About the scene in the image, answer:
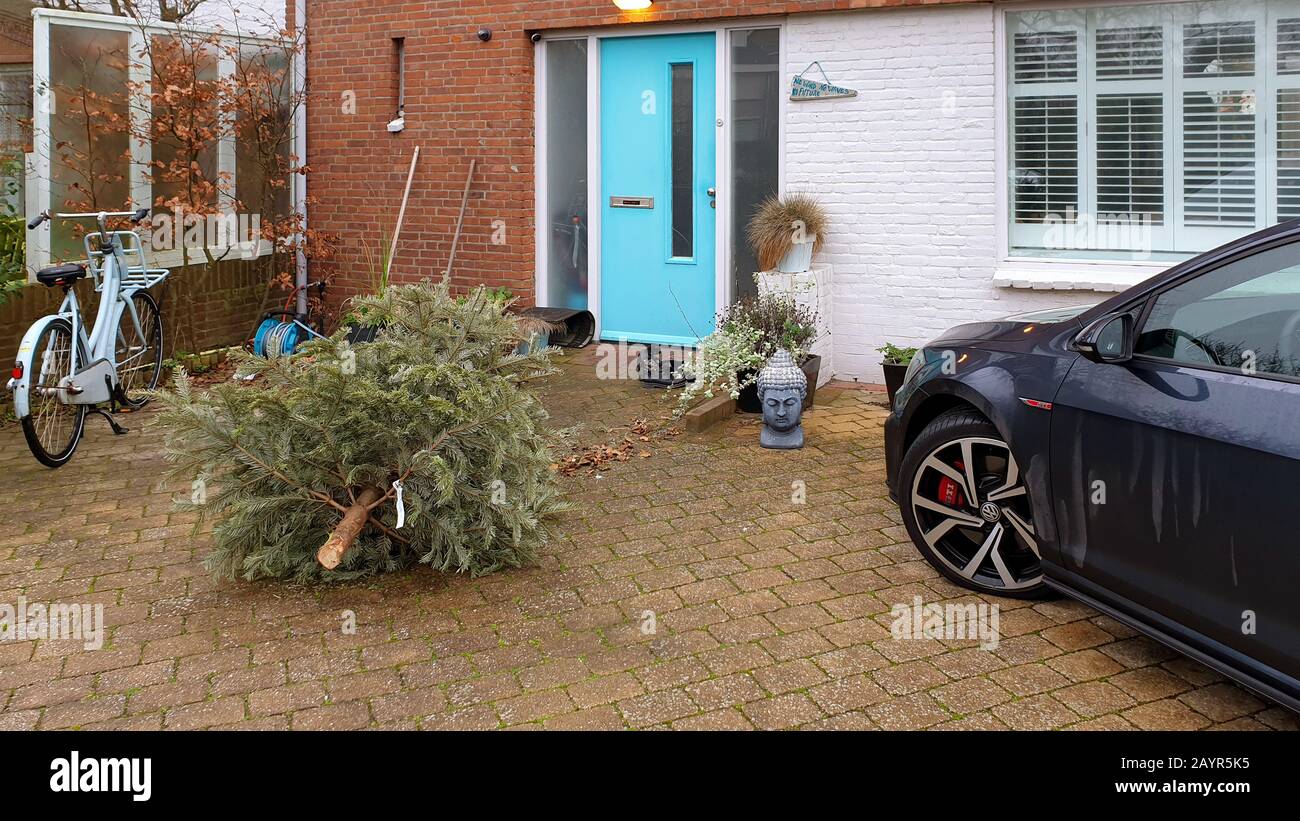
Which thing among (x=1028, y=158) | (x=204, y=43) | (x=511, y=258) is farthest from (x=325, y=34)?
(x=1028, y=158)

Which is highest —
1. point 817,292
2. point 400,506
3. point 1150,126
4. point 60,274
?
point 1150,126

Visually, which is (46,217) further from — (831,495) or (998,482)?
(998,482)

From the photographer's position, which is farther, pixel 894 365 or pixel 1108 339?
pixel 894 365

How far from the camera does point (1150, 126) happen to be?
8.13 m

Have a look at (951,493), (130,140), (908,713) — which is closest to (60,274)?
(130,140)

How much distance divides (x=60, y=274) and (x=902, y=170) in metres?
5.54

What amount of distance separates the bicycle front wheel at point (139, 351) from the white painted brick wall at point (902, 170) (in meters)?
4.70

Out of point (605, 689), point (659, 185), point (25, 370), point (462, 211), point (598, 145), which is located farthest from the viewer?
point (462, 211)

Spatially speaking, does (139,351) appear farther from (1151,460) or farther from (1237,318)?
(1237,318)

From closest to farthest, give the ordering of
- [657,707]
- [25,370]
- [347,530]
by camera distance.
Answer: [657,707], [347,530], [25,370]

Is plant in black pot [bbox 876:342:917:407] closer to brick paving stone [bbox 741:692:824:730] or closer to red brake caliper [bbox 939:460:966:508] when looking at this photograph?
red brake caliper [bbox 939:460:966:508]

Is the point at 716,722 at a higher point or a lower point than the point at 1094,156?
lower

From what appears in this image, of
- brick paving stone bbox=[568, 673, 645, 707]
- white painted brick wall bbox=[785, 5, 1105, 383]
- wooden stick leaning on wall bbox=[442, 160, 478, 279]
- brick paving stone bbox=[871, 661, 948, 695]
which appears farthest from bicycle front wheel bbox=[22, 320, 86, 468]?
Result: white painted brick wall bbox=[785, 5, 1105, 383]
